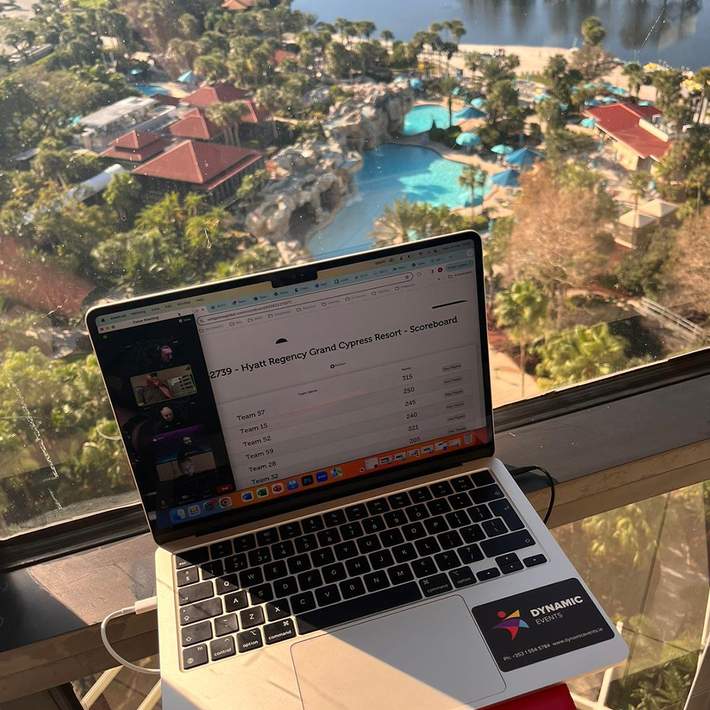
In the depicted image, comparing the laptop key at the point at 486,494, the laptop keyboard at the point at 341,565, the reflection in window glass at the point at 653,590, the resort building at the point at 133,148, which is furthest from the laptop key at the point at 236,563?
the reflection in window glass at the point at 653,590

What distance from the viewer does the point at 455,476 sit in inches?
37.4

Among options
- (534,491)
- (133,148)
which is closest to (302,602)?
(534,491)

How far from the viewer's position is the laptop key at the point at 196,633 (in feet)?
2.55

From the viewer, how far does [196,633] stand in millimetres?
783

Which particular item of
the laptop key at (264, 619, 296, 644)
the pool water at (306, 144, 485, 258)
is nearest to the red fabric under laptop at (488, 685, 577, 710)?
the laptop key at (264, 619, 296, 644)

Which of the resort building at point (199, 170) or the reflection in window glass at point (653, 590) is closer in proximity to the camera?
the resort building at point (199, 170)

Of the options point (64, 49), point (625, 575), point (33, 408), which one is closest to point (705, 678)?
point (625, 575)

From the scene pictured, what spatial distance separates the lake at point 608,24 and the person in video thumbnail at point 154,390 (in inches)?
26.8

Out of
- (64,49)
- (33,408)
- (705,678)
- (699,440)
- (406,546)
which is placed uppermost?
(64,49)

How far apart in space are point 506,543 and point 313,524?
254mm

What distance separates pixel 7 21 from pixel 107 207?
265mm

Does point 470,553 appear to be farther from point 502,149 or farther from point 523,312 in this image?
point 502,149

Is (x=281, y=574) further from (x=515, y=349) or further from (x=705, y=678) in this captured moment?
(x=705, y=678)

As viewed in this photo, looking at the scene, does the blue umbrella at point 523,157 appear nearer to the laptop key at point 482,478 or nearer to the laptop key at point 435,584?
the laptop key at point 482,478
